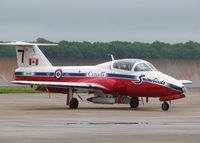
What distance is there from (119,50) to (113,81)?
38.1m

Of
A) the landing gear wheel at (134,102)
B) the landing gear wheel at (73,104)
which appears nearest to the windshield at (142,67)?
the landing gear wheel at (134,102)

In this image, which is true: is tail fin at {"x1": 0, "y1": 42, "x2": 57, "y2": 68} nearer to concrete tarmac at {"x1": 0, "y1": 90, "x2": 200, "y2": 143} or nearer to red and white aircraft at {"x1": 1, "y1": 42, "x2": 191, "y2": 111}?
red and white aircraft at {"x1": 1, "y1": 42, "x2": 191, "y2": 111}

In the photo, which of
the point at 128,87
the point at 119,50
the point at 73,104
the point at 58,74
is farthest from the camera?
the point at 119,50

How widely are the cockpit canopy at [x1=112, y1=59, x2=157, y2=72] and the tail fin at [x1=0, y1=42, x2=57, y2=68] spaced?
4.77m

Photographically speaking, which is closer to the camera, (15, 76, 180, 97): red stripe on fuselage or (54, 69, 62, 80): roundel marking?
(15, 76, 180, 97): red stripe on fuselage

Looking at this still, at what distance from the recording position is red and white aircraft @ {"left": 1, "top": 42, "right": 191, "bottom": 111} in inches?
1563

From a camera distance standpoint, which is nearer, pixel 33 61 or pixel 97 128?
pixel 97 128

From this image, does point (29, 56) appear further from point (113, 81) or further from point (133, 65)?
point (133, 65)

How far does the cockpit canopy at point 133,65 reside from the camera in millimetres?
40562

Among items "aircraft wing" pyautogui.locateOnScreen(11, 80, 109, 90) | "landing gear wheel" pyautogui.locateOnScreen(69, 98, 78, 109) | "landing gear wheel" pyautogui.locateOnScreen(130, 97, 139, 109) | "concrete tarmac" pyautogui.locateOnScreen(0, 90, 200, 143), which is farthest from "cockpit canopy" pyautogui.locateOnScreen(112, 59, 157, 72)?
"concrete tarmac" pyautogui.locateOnScreen(0, 90, 200, 143)

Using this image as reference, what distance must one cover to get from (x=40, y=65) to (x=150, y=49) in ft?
126

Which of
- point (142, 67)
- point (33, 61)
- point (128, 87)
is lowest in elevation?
point (128, 87)

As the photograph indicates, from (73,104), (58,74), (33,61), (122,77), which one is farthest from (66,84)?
(33,61)

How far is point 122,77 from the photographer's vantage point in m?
41.0
